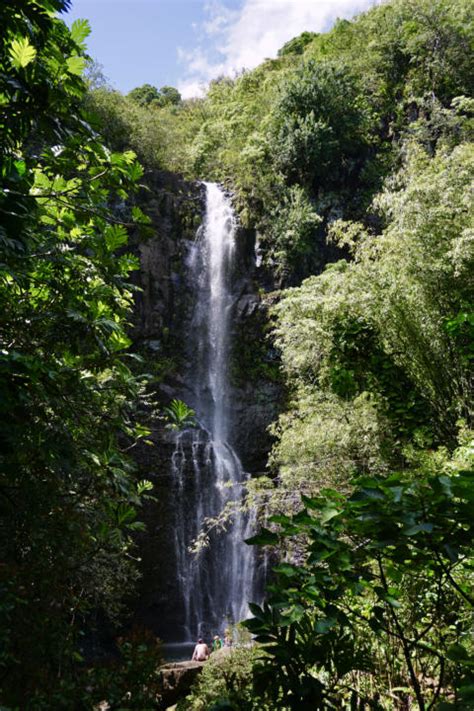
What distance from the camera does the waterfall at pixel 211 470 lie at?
1211 cm

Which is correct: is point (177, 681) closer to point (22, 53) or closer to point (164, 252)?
point (22, 53)

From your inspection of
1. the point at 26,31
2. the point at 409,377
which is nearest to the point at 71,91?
the point at 26,31

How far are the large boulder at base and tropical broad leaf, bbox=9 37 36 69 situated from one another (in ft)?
22.2

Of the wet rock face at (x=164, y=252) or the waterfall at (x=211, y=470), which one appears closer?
the waterfall at (x=211, y=470)

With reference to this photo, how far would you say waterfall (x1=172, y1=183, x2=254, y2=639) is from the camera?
1211 cm

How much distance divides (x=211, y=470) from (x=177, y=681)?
278 inches

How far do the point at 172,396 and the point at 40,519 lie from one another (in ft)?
41.9

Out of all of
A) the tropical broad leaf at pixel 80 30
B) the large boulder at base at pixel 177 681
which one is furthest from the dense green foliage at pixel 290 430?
the large boulder at base at pixel 177 681

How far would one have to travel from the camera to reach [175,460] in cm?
1329

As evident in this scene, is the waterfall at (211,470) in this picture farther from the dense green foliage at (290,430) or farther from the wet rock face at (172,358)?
the dense green foliage at (290,430)

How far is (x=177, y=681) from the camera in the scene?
626 cm

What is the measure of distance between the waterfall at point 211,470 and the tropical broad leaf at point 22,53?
30.7ft

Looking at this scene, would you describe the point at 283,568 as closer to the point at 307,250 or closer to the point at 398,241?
the point at 398,241

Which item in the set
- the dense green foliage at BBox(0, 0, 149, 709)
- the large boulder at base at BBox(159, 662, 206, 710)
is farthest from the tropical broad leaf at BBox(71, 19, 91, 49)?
the large boulder at base at BBox(159, 662, 206, 710)
